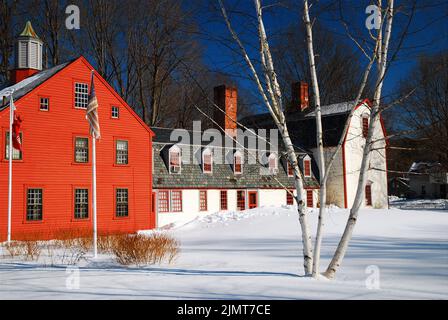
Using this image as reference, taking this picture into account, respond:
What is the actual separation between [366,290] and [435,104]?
3843 cm

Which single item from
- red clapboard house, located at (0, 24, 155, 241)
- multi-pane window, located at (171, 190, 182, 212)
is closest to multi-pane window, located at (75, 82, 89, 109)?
red clapboard house, located at (0, 24, 155, 241)

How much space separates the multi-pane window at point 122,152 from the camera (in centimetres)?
2433

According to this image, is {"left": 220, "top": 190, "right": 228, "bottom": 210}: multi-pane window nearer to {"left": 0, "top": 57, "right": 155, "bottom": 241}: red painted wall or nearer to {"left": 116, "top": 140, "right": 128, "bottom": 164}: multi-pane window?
{"left": 0, "top": 57, "right": 155, "bottom": 241}: red painted wall

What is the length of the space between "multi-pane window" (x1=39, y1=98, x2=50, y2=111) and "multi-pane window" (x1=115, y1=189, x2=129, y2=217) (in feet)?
17.6

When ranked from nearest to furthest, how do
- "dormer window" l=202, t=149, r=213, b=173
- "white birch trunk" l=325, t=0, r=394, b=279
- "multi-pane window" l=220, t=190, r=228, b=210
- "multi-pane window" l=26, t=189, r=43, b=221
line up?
"white birch trunk" l=325, t=0, r=394, b=279
"multi-pane window" l=26, t=189, r=43, b=221
"dormer window" l=202, t=149, r=213, b=173
"multi-pane window" l=220, t=190, r=228, b=210

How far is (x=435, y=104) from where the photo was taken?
41.7m

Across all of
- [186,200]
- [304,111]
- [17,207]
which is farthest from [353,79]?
[17,207]

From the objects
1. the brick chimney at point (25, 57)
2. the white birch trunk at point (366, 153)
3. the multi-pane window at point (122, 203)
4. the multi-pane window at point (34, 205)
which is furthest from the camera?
the brick chimney at point (25, 57)

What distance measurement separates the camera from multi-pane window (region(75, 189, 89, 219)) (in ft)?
74.5

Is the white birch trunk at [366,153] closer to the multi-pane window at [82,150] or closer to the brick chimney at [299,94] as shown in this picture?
the multi-pane window at [82,150]

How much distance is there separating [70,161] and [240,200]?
37.9 feet

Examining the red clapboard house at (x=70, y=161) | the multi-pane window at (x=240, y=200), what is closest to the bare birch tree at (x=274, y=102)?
the red clapboard house at (x=70, y=161)

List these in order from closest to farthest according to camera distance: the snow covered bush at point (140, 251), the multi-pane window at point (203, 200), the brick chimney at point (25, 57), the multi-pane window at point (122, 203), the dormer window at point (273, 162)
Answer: the snow covered bush at point (140, 251) → the multi-pane window at point (122, 203) → the brick chimney at point (25, 57) → the multi-pane window at point (203, 200) → the dormer window at point (273, 162)

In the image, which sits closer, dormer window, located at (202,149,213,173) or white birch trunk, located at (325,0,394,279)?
white birch trunk, located at (325,0,394,279)
